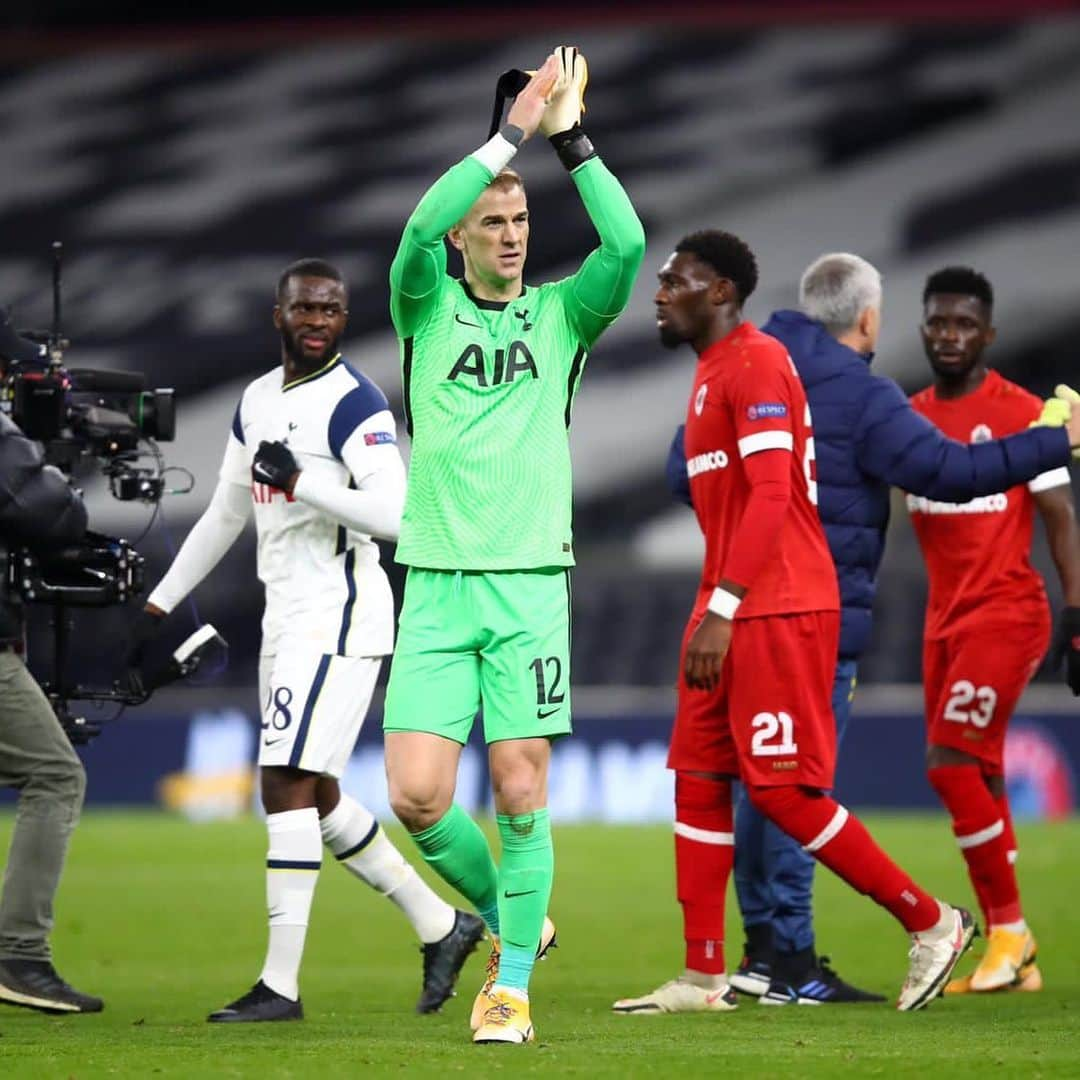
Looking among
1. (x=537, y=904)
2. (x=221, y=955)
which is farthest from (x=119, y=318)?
(x=537, y=904)

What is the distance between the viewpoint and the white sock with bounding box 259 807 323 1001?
21.2ft

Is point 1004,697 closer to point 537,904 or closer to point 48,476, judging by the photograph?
point 537,904

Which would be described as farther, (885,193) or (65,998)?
(885,193)

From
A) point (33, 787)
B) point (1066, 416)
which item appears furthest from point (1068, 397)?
point (33, 787)

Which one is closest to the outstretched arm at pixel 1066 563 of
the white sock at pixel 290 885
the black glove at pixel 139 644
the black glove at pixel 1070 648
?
the black glove at pixel 1070 648

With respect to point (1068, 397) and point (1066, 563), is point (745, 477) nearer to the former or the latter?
point (1068, 397)

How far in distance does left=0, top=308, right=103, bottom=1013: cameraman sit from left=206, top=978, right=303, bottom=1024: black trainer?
56 cm

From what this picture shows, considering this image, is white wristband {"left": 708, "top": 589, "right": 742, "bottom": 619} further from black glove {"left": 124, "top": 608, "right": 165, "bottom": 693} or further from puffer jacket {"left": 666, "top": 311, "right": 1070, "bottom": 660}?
black glove {"left": 124, "top": 608, "right": 165, "bottom": 693}

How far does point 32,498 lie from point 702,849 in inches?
90.2

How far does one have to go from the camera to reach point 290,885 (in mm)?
6551

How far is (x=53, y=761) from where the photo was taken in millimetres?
6715

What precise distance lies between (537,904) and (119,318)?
64.5ft

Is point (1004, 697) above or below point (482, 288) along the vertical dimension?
below

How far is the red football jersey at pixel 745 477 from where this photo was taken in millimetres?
6457
